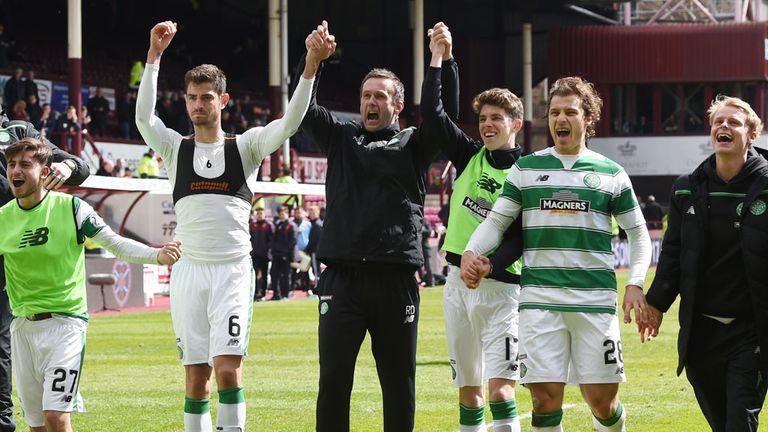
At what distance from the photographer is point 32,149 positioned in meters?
7.60

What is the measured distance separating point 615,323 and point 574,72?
47.2 m

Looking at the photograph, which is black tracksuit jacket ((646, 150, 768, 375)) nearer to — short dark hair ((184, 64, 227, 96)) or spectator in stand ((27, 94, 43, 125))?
short dark hair ((184, 64, 227, 96))

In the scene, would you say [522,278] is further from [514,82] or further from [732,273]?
[514,82]

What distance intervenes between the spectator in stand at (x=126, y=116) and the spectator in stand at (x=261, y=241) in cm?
603

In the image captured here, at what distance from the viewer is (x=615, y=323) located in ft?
23.5

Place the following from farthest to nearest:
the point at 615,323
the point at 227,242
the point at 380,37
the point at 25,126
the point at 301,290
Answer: the point at 380,37, the point at 301,290, the point at 25,126, the point at 227,242, the point at 615,323

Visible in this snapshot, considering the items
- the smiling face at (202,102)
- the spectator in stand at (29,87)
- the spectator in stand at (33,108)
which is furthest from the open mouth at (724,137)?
the spectator in stand at (29,87)

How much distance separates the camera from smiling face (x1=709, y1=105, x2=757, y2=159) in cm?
696

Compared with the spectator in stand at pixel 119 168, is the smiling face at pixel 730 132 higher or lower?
higher

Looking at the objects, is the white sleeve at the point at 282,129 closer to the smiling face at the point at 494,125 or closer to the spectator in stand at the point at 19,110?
the smiling face at the point at 494,125

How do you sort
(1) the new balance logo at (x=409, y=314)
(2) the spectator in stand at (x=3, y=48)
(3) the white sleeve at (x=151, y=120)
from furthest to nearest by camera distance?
(2) the spectator in stand at (x=3, y=48) < (3) the white sleeve at (x=151, y=120) < (1) the new balance logo at (x=409, y=314)

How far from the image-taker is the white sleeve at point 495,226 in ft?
23.6

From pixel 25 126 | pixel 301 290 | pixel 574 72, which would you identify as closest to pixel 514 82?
pixel 574 72

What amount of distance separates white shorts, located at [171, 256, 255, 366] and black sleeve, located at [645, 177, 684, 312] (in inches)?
96.1
